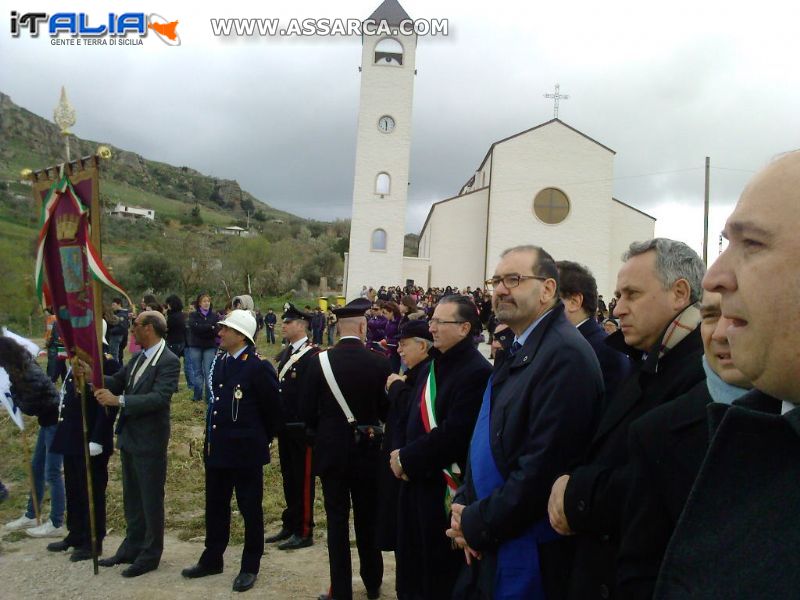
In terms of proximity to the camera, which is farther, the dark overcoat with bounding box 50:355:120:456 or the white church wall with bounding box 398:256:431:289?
the white church wall with bounding box 398:256:431:289

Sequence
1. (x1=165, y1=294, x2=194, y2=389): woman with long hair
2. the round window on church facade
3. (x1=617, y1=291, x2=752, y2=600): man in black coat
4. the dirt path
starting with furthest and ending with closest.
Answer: the round window on church facade
(x1=165, y1=294, x2=194, y2=389): woman with long hair
the dirt path
(x1=617, y1=291, x2=752, y2=600): man in black coat

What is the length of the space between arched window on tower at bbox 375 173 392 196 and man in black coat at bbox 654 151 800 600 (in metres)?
35.7

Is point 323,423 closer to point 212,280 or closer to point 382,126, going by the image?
point 382,126

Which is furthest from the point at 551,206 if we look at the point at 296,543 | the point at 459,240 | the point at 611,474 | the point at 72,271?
the point at 611,474

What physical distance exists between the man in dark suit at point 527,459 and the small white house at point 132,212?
300 feet

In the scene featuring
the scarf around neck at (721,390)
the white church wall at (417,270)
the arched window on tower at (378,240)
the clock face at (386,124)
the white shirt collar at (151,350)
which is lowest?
the white shirt collar at (151,350)

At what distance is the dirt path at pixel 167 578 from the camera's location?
5.25 meters

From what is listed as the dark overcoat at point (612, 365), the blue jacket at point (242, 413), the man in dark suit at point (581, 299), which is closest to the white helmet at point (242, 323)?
the blue jacket at point (242, 413)

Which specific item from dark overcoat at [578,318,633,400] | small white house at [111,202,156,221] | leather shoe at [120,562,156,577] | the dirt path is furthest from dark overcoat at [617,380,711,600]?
small white house at [111,202,156,221]

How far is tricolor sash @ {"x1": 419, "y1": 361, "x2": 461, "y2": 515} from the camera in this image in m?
3.91

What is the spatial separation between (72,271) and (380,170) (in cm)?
3144

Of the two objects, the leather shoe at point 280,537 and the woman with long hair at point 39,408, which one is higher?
the woman with long hair at point 39,408

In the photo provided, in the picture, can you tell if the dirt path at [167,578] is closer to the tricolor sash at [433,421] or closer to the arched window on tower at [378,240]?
the tricolor sash at [433,421]

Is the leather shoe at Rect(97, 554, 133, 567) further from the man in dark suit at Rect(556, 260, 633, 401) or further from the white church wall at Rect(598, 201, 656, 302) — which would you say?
the white church wall at Rect(598, 201, 656, 302)
